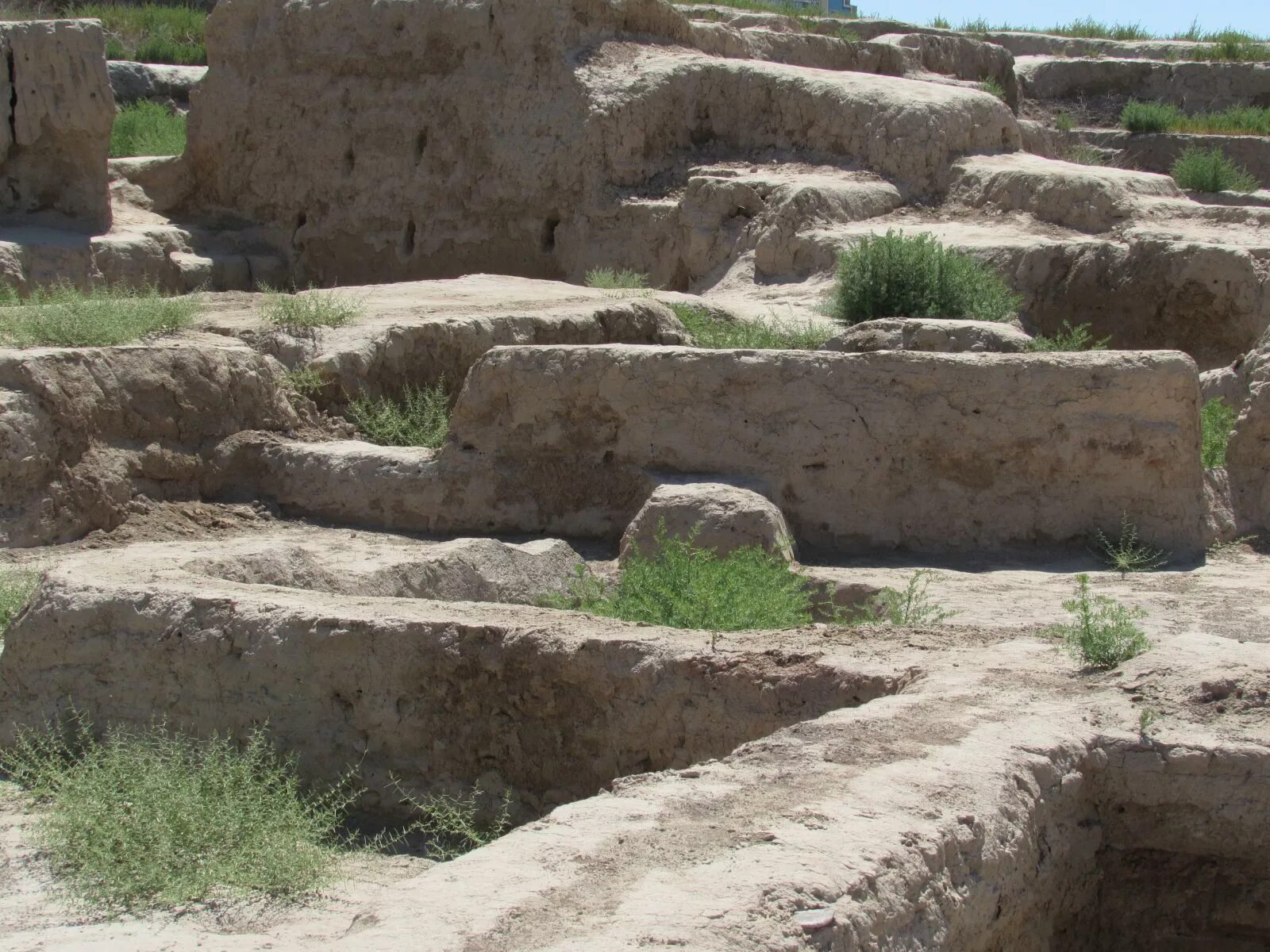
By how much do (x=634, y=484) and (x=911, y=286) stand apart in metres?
2.70

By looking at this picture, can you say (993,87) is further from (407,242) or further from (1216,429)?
(1216,429)

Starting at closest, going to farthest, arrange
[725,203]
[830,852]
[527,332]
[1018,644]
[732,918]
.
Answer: [732,918], [830,852], [1018,644], [527,332], [725,203]

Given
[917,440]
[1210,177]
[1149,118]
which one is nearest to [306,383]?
[917,440]

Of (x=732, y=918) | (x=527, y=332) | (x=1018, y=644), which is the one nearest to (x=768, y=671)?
(x=1018, y=644)

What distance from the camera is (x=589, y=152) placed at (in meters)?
12.9

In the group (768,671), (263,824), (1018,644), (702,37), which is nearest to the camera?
(263,824)

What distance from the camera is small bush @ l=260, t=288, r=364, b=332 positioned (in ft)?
30.1

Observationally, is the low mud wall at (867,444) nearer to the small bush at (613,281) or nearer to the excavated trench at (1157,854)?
the excavated trench at (1157,854)

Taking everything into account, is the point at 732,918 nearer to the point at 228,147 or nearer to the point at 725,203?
the point at 725,203

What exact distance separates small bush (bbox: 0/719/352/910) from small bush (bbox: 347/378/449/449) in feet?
12.7

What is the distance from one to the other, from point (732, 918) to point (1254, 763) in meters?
1.63

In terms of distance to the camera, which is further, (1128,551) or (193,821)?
(1128,551)

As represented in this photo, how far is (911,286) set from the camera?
9312 millimetres

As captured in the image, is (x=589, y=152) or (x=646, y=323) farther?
(x=589, y=152)
